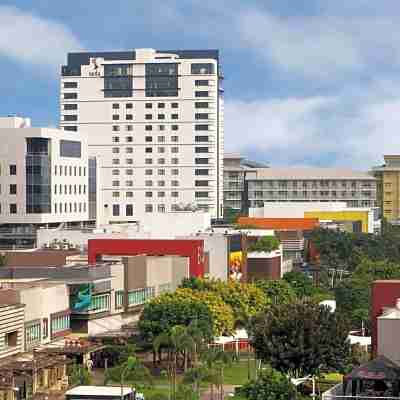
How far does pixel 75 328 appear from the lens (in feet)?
218

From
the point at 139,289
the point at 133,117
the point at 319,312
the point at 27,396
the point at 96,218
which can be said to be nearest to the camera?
the point at 27,396

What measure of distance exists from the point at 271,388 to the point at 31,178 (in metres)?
72.6

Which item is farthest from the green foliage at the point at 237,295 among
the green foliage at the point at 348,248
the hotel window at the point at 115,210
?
the hotel window at the point at 115,210

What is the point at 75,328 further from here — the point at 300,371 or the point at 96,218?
the point at 96,218

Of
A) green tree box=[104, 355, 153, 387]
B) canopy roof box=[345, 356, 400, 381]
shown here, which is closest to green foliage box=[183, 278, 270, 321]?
green tree box=[104, 355, 153, 387]

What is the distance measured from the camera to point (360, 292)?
84.0m

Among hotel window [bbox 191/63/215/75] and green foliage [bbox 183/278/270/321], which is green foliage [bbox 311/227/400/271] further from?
green foliage [bbox 183/278/270/321]

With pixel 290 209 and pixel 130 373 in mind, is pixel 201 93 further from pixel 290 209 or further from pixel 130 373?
pixel 130 373

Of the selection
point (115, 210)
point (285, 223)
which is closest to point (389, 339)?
point (285, 223)

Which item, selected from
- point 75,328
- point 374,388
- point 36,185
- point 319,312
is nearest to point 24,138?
point 36,185

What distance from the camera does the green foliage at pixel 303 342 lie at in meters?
52.1

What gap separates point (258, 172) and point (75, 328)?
127 metres

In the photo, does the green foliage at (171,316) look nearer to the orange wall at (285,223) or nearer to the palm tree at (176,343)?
the palm tree at (176,343)

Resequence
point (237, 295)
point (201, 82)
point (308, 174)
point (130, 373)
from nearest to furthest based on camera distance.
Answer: point (130, 373) → point (237, 295) → point (201, 82) → point (308, 174)
